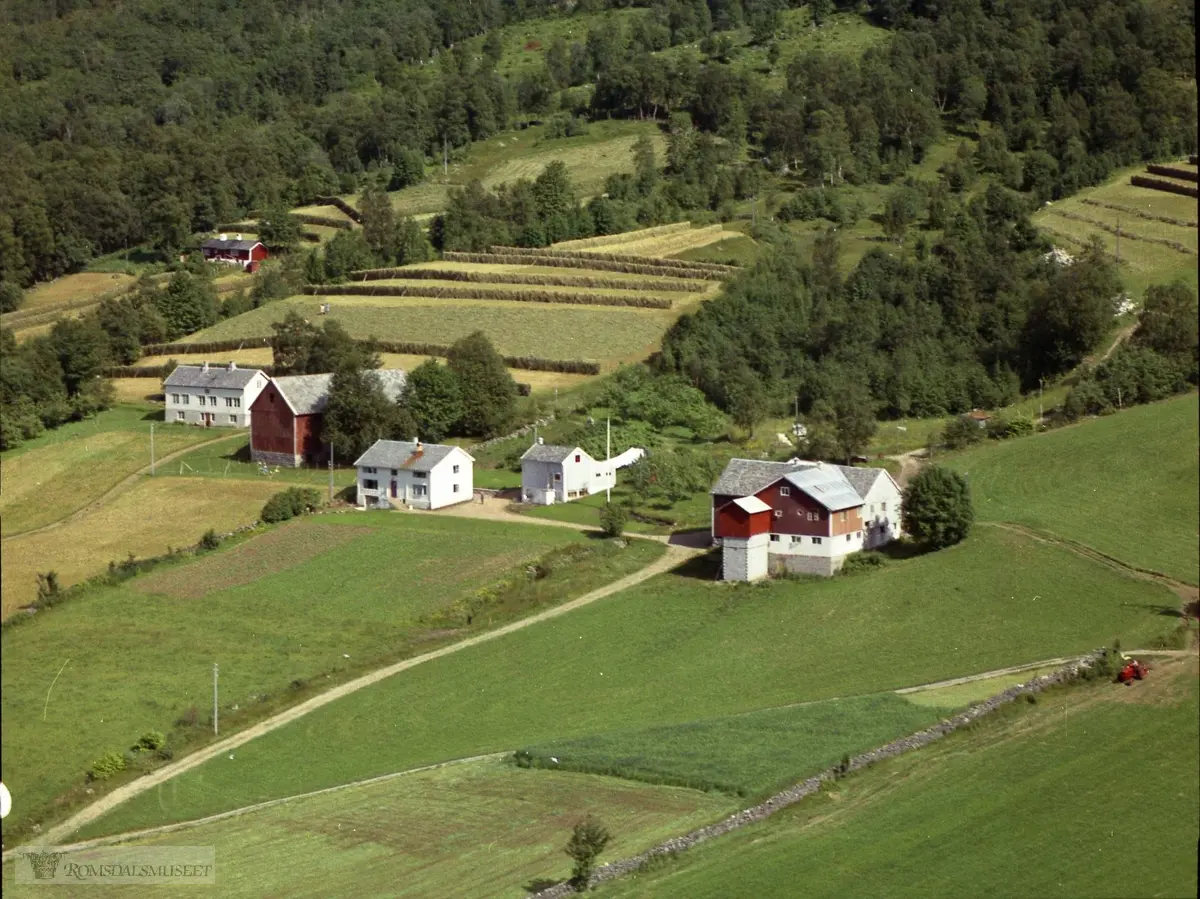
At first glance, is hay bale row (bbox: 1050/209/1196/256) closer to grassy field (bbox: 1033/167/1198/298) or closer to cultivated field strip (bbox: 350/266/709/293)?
grassy field (bbox: 1033/167/1198/298)

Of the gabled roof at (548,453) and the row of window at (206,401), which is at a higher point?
the gabled roof at (548,453)

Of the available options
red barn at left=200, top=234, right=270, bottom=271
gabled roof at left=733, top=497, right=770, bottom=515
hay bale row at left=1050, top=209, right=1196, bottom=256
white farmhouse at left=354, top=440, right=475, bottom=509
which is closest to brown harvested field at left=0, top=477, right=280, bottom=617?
white farmhouse at left=354, top=440, right=475, bottom=509

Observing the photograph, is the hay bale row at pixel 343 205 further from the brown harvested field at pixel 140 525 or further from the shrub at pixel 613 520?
the shrub at pixel 613 520

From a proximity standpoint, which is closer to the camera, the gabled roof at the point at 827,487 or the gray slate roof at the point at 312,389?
the gabled roof at the point at 827,487

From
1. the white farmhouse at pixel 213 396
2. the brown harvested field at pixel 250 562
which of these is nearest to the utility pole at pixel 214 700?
the brown harvested field at pixel 250 562

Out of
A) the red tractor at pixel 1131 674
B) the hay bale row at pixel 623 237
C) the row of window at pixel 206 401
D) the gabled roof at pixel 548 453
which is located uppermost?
the red tractor at pixel 1131 674

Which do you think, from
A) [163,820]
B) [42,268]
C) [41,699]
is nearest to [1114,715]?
[163,820]
